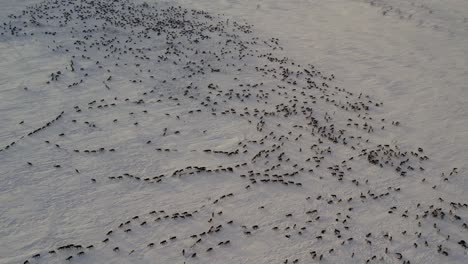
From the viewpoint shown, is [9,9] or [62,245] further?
[9,9]

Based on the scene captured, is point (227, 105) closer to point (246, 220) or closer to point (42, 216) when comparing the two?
point (246, 220)

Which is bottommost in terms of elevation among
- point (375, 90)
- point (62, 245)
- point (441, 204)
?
point (62, 245)

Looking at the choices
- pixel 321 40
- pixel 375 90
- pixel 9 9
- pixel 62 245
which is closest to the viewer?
pixel 62 245

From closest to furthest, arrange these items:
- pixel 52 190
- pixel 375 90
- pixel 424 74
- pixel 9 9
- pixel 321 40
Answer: pixel 52 190, pixel 375 90, pixel 424 74, pixel 321 40, pixel 9 9

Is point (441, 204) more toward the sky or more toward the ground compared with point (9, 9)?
more toward the ground

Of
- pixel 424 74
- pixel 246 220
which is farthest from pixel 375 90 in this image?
pixel 246 220

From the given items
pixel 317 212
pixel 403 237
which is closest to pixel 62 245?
pixel 317 212

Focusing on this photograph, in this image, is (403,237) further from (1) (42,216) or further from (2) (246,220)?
(1) (42,216)
